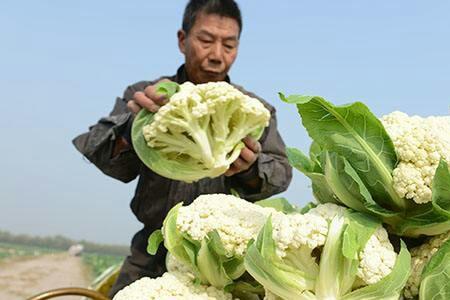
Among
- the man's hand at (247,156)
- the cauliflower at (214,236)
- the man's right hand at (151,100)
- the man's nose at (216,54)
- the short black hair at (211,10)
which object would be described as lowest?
the man's hand at (247,156)

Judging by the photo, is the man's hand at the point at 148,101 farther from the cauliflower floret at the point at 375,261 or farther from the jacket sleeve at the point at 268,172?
the cauliflower floret at the point at 375,261

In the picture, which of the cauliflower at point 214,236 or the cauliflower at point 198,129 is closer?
the cauliflower at point 214,236

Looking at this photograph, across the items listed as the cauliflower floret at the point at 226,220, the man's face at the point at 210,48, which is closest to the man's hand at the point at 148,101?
the man's face at the point at 210,48

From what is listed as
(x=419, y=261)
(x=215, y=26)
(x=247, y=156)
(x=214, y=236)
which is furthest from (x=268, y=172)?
(x=419, y=261)

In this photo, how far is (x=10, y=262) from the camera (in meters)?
21.5

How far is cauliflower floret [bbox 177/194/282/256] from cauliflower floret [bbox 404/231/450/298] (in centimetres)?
31

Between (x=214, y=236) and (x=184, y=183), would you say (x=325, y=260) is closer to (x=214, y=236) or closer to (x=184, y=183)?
(x=214, y=236)

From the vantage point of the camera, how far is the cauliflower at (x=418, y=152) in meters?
1.16

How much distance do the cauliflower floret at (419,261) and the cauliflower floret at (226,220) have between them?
307 mm

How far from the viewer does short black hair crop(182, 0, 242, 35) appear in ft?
10.2

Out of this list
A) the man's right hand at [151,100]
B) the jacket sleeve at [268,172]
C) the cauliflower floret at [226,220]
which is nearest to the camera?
the cauliflower floret at [226,220]

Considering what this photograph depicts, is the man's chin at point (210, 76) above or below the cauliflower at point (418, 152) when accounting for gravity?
below

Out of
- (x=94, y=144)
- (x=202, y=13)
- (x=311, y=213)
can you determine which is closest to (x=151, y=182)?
(x=94, y=144)

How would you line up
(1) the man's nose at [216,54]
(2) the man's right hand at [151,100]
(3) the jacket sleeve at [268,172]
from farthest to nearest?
1. (1) the man's nose at [216,54]
2. (3) the jacket sleeve at [268,172]
3. (2) the man's right hand at [151,100]
